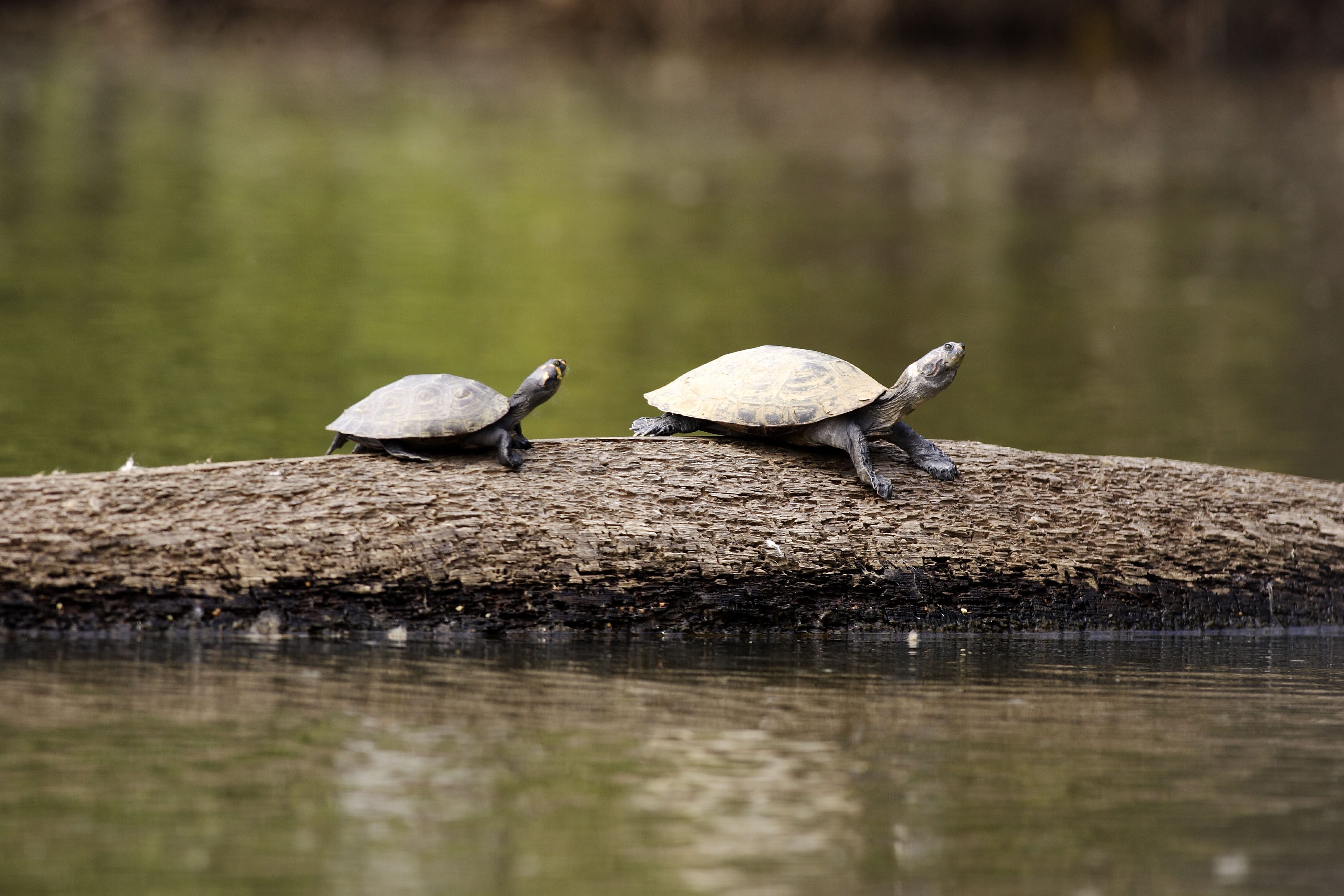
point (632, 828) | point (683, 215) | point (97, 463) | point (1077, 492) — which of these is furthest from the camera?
point (683, 215)

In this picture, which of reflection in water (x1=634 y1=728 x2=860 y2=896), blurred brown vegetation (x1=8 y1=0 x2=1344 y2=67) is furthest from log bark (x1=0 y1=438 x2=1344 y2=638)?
blurred brown vegetation (x1=8 y1=0 x2=1344 y2=67)

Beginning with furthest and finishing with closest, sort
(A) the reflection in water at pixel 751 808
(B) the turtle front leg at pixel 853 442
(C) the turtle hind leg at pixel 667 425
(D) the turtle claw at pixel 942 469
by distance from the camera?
(C) the turtle hind leg at pixel 667 425 → (D) the turtle claw at pixel 942 469 → (B) the turtle front leg at pixel 853 442 → (A) the reflection in water at pixel 751 808

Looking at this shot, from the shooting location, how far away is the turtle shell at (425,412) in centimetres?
593

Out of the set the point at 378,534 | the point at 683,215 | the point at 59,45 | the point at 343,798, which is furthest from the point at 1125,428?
the point at 59,45

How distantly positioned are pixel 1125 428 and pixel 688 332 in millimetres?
3573

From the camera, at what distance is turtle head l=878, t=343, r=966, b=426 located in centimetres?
626

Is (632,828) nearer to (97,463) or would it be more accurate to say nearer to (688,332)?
(97,463)

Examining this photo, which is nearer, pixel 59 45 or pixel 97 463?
pixel 97 463

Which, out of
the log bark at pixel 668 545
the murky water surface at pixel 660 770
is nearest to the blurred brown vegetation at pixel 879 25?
the log bark at pixel 668 545

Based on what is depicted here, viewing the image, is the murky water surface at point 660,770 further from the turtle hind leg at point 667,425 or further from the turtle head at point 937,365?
the turtle head at point 937,365

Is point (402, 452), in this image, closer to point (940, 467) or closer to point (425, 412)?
point (425, 412)

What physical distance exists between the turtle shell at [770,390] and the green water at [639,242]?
8.90 ft

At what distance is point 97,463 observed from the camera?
25.7ft

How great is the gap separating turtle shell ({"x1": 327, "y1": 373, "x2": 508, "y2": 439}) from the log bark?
0.14 m
